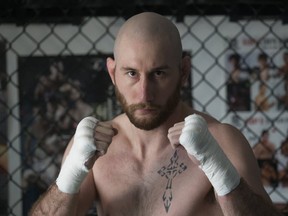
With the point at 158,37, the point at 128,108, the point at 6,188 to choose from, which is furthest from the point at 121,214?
the point at 6,188

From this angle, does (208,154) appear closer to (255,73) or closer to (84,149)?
(84,149)

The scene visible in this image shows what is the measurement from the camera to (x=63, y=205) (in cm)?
112

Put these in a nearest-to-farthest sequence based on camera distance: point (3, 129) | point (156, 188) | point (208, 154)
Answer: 1. point (208, 154)
2. point (156, 188)
3. point (3, 129)

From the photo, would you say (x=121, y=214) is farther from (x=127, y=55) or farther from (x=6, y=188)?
(x=6, y=188)

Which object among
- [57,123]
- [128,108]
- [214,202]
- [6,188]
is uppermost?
[128,108]

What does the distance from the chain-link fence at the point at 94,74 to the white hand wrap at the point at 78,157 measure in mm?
429

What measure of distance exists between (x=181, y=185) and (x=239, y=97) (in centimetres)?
45

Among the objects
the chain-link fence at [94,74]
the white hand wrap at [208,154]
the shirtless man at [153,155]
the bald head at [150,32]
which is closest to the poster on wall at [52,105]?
the chain-link fence at [94,74]

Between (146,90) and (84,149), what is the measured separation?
141mm

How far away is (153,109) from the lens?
1087 millimetres

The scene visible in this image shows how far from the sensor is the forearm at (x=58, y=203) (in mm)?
1116

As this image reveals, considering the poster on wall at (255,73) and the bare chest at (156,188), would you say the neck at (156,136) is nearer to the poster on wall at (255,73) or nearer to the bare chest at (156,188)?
the bare chest at (156,188)

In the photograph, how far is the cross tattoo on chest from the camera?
45.8 inches

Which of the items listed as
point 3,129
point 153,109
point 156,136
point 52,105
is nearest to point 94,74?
point 52,105
